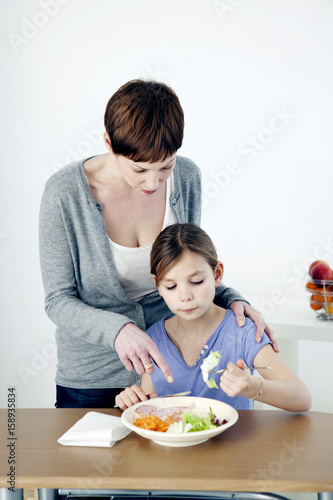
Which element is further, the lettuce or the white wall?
the white wall

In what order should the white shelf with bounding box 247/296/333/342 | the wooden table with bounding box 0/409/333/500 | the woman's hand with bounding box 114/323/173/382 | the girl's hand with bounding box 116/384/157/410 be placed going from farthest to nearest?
the white shelf with bounding box 247/296/333/342 < the girl's hand with bounding box 116/384/157/410 < the woman's hand with bounding box 114/323/173/382 < the wooden table with bounding box 0/409/333/500

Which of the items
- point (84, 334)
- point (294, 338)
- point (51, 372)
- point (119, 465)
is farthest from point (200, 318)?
point (51, 372)

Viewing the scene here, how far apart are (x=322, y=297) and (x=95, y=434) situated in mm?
1637

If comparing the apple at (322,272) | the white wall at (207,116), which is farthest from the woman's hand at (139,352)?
the white wall at (207,116)

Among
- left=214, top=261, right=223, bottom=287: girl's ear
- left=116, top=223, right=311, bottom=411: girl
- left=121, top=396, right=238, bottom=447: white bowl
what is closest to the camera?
left=121, top=396, right=238, bottom=447: white bowl

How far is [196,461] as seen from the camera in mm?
1335

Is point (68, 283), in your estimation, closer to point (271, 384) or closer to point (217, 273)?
point (217, 273)

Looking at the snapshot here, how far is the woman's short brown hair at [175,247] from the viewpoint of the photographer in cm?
179

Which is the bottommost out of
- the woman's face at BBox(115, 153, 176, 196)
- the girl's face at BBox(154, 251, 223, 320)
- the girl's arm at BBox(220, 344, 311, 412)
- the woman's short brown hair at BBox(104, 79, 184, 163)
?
the girl's arm at BBox(220, 344, 311, 412)

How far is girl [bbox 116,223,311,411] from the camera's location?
1748 millimetres

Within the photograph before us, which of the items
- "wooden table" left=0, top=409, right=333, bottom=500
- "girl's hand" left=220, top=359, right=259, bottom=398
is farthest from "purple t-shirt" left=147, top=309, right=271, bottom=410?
"girl's hand" left=220, top=359, right=259, bottom=398

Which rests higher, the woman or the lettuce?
the woman

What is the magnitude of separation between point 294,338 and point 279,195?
0.98 metres

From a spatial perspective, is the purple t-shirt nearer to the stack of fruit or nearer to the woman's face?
the woman's face
